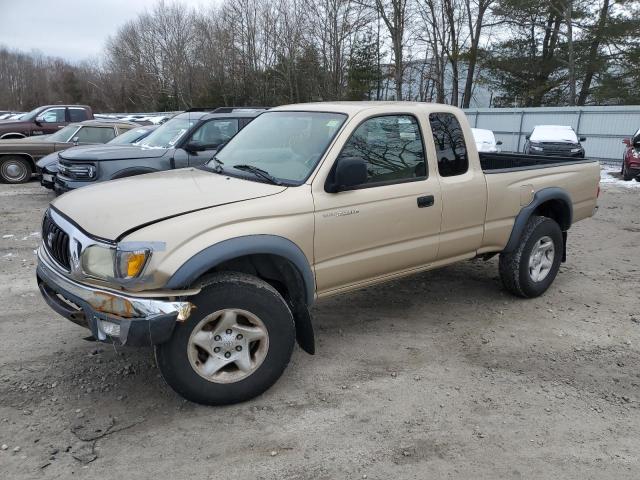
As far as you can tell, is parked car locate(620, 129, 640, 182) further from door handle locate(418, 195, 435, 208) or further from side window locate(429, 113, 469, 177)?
door handle locate(418, 195, 435, 208)

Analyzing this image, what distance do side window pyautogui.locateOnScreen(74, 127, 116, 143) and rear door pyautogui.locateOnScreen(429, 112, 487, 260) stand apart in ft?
33.1

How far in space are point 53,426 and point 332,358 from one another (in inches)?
75.7

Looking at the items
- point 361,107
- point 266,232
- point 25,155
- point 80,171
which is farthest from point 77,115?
point 266,232

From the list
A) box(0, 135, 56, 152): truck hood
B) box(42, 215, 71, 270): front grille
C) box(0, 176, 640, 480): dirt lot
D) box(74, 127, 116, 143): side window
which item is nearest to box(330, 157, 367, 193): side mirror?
box(0, 176, 640, 480): dirt lot

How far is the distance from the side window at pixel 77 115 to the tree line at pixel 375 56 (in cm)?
2265

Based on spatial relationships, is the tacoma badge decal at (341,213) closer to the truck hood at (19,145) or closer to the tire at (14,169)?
the truck hood at (19,145)

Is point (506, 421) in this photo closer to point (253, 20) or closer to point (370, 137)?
point (370, 137)

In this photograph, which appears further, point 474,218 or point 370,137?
point 474,218

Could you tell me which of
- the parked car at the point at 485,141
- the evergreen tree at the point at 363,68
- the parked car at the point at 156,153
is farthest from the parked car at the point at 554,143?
the evergreen tree at the point at 363,68

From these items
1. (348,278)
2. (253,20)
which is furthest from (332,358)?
(253,20)

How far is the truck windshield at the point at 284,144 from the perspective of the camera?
149 inches

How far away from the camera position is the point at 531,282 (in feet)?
17.4

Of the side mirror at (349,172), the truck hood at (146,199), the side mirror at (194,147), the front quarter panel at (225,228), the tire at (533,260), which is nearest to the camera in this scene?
the front quarter panel at (225,228)

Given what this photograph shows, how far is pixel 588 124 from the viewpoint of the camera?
21016 millimetres
